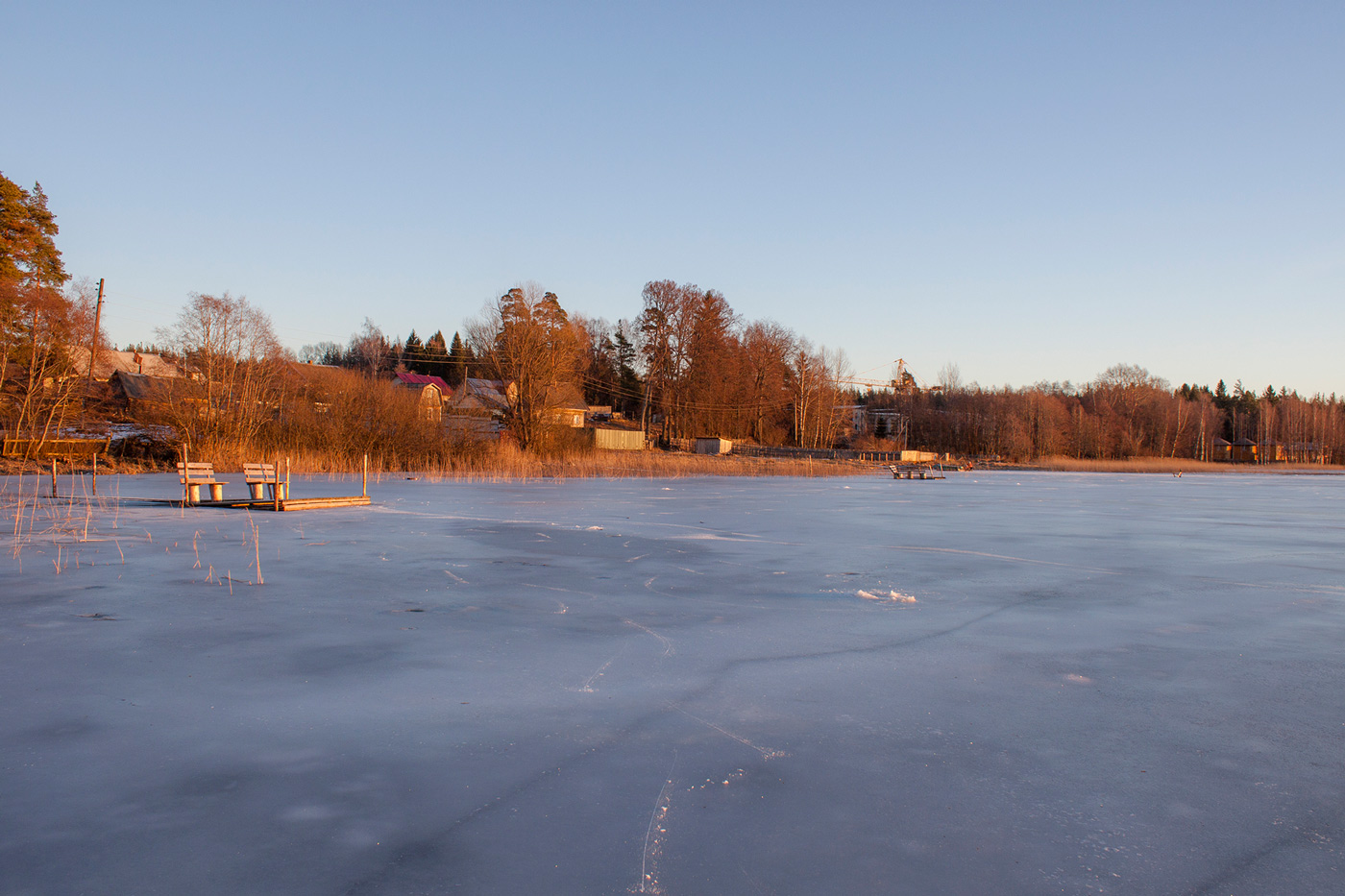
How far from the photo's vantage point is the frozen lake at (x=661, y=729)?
2242mm

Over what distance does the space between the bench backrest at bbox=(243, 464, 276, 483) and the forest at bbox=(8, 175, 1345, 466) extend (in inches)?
444

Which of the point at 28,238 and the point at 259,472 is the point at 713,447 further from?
the point at 259,472

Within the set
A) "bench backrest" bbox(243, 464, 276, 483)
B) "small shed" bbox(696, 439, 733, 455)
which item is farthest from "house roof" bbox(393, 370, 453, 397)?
"bench backrest" bbox(243, 464, 276, 483)

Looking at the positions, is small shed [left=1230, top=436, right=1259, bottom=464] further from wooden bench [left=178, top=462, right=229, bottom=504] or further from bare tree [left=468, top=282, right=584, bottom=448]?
wooden bench [left=178, top=462, right=229, bottom=504]

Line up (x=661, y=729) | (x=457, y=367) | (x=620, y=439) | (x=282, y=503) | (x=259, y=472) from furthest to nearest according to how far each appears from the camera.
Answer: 1. (x=457, y=367)
2. (x=620, y=439)
3. (x=259, y=472)
4. (x=282, y=503)
5. (x=661, y=729)

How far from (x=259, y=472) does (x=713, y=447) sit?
3773cm

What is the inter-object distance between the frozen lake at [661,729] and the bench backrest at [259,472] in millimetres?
5467

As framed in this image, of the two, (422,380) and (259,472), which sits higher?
(422,380)

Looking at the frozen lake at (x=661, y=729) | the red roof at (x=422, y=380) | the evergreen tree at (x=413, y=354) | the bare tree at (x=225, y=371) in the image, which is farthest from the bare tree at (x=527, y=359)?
the evergreen tree at (x=413, y=354)

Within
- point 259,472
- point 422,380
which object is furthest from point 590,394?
point 259,472

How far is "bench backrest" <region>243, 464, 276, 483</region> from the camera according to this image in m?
12.9

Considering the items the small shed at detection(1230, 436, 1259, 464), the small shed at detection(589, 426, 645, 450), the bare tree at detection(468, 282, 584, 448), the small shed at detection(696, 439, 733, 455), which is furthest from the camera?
the small shed at detection(1230, 436, 1259, 464)

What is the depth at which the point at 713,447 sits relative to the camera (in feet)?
163

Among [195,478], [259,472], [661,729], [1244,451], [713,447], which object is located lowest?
[661,729]
